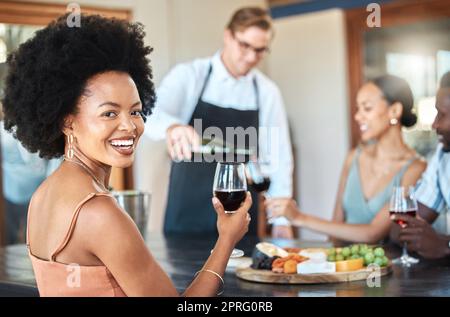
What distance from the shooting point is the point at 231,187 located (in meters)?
2.16

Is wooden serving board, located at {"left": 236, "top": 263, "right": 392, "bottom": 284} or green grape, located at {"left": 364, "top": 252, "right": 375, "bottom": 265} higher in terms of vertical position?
green grape, located at {"left": 364, "top": 252, "right": 375, "bottom": 265}

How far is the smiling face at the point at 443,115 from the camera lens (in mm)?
2820

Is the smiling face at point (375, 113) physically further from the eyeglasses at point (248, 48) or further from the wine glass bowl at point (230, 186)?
the wine glass bowl at point (230, 186)

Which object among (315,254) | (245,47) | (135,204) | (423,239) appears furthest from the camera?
(245,47)

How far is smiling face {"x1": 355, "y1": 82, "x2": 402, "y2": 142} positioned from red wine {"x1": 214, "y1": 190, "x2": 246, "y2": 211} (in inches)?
66.0

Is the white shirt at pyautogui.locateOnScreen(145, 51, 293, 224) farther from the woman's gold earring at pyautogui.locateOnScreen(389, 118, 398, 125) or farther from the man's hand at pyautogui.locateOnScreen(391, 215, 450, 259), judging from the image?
the man's hand at pyautogui.locateOnScreen(391, 215, 450, 259)

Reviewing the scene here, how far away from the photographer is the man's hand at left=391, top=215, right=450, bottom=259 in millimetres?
2658

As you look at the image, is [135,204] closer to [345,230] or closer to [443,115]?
[345,230]

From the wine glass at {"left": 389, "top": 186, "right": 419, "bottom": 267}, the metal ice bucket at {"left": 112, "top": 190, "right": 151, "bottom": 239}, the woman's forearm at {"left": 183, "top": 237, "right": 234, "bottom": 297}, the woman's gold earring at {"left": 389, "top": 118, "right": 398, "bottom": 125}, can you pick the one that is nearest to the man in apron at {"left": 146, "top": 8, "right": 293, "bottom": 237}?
the metal ice bucket at {"left": 112, "top": 190, "right": 151, "bottom": 239}

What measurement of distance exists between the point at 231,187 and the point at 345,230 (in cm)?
127
